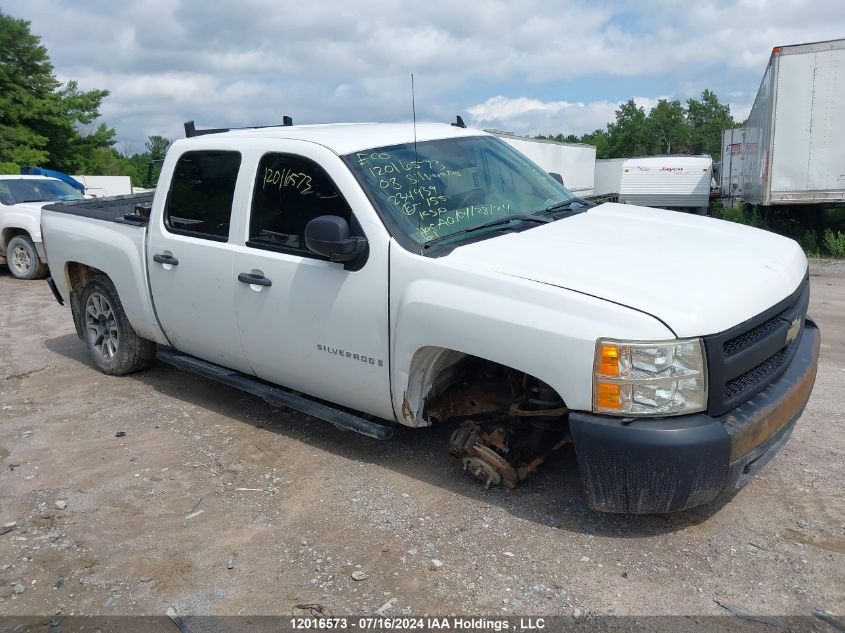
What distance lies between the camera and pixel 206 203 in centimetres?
489

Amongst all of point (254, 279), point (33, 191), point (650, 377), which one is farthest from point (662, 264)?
point (33, 191)

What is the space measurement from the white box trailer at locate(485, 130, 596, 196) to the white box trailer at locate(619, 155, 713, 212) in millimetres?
1892

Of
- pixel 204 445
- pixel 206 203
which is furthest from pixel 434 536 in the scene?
pixel 206 203

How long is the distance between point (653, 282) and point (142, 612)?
263cm

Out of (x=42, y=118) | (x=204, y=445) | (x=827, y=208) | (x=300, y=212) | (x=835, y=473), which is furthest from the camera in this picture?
(x=42, y=118)

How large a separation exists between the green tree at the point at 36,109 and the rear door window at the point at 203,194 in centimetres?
2754

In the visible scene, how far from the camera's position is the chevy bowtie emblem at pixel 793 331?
3658 mm

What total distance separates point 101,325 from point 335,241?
348 centimetres

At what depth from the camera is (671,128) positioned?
234ft

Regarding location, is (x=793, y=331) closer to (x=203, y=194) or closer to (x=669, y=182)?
(x=203, y=194)

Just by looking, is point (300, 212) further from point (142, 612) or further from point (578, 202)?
point (142, 612)

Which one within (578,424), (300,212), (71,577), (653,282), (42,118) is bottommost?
(71,577)

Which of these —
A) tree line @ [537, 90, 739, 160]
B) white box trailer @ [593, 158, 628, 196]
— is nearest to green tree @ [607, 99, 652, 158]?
tree line @ [537, 90, 739, 160]

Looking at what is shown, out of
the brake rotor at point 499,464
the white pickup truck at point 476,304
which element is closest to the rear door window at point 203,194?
the white pickup truck at point 476,304
